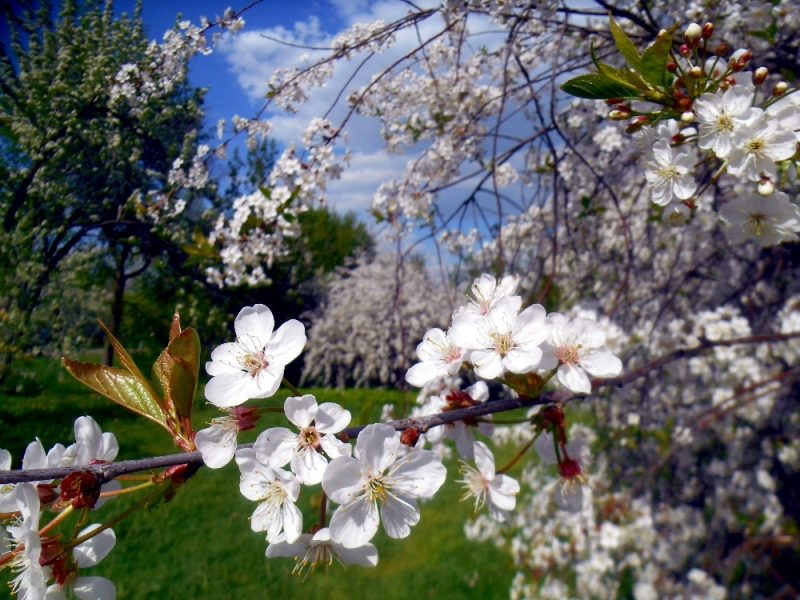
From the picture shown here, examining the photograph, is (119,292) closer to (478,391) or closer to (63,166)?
(63,166)

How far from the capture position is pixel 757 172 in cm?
77

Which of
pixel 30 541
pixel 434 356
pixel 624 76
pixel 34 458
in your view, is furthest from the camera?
pixel 434 356

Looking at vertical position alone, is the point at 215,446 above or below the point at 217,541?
above

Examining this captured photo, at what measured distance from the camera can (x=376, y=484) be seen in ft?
2.13

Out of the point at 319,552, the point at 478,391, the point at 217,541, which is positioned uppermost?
the point at 478,391

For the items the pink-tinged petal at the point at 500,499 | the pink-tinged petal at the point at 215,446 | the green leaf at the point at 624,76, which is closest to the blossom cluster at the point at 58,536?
the pink-tinged petal at the point at 215,446

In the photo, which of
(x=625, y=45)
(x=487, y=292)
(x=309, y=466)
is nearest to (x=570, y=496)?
(x=487, y=292)

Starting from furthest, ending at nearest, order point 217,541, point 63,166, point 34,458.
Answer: point 217,541 < point 63,166 < point 34,458

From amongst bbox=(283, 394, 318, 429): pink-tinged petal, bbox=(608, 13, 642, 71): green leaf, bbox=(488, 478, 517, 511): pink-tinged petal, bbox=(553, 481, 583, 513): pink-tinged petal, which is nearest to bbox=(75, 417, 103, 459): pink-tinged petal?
bbox=(283, 394, 318, 429): pink-tinged petal

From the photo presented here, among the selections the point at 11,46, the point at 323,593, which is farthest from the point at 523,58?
the point at 323,593

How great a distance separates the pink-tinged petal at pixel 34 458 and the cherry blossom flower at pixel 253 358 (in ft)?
0.67

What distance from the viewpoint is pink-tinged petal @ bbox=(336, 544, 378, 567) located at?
737 mm

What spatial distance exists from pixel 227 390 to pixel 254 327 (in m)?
0.10

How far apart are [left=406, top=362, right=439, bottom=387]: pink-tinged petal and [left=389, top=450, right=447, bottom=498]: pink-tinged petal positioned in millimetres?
139
